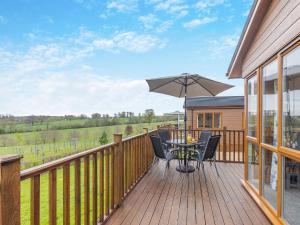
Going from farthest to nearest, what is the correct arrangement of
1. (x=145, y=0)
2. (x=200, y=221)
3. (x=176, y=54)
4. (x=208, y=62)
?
(x=208, y=62), (x=176, y=54), (x=145, y=0), (x=200, y=221)

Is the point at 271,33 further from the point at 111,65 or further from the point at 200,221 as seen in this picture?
the point at 111,65

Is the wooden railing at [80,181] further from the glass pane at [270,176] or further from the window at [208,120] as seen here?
the window at [208,120]

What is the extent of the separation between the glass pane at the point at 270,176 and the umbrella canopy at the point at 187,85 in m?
2.21

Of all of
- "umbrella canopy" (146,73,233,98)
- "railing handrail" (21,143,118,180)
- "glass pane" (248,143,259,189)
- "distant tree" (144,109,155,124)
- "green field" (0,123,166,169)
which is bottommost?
"green field" (0,123,166,169)

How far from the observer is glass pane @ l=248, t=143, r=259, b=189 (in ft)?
11.3

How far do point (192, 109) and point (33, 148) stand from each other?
9417mm

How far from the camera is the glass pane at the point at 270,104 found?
8.86ft


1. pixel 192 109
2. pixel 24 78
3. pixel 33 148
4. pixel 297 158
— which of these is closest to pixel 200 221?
pixel 297 158

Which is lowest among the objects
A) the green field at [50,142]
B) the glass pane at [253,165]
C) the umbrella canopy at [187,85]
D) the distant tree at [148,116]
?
the green field at [50,142]

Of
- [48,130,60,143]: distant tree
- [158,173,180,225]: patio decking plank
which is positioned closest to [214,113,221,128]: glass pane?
[158,173,180,225]: patio decking plank

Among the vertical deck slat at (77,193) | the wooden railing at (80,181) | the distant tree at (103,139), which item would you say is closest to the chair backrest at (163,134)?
the wooden railing at (80,181)

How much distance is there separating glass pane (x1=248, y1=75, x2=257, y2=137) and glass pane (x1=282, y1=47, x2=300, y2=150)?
3.83 feet

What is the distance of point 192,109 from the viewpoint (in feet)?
40.5

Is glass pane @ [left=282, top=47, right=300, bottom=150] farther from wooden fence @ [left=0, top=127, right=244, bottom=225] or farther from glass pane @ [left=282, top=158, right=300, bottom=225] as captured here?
wooden fence @ [left=0, top=127, right=244, bottom=225]
